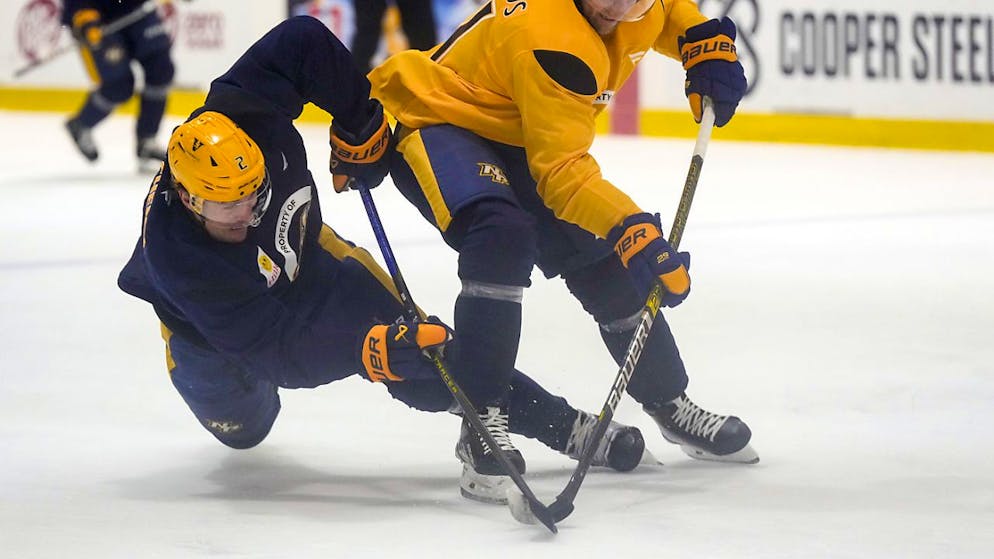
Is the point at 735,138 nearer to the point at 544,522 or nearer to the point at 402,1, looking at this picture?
the point at 402,1

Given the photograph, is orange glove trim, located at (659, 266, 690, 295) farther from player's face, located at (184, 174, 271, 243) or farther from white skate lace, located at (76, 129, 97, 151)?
white skate lace, located at (76, 129, 97, 151)

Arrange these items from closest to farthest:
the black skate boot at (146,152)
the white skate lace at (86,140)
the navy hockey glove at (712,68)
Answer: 1. the navy hockey glove at (712,68)
2. the black skate boot at (146,152)
3. the white skate lace at (86,140)

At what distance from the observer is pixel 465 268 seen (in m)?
2.56

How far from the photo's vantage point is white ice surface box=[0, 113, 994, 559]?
238 cm

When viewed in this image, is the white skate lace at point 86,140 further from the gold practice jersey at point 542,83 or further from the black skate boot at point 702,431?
the black skate boot at point 702,431

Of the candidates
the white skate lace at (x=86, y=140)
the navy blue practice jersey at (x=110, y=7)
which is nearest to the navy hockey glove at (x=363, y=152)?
the navy blue practice jersey at (x=110, y=7)

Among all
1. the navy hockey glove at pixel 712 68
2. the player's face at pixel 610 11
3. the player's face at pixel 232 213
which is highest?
the player's face at pixel 610 11

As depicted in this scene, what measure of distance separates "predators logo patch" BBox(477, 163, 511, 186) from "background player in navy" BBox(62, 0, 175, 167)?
4.67 m

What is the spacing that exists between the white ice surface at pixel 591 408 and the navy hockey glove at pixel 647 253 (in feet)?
1.11

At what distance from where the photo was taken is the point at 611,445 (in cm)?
272

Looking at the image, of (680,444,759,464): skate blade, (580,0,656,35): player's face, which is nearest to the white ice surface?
(680,444,759,464): skate blade

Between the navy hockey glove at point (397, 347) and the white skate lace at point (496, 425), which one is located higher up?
the navy hockey glove at point (397, 347)

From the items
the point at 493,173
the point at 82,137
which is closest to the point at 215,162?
the point at 493,173

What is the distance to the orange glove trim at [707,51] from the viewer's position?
9.33ft
